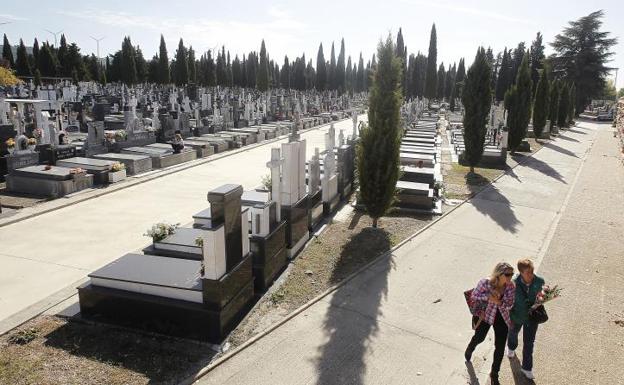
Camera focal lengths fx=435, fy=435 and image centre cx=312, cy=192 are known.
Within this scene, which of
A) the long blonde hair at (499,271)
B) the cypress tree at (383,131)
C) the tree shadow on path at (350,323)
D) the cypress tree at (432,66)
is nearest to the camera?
the long blonde hair at (499,271)

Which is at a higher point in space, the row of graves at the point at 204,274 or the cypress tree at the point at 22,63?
the cypress tree at the point at 22,63

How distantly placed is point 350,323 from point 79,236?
6263 mm

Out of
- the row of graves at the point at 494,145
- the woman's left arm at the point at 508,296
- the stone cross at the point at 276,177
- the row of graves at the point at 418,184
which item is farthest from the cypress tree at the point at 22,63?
the woman's left arm at the point at 508,296

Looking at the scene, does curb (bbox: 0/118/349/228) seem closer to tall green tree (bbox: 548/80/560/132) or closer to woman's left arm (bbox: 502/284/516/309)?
woman's left arm (bbox: 502/284/516/309)

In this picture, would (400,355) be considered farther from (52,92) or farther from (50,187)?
(52,92)

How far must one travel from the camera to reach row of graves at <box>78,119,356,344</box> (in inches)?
215

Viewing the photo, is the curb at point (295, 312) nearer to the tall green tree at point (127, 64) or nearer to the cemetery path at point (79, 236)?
the cemetery path at point (79, 236)

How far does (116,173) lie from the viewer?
13664 millimetres

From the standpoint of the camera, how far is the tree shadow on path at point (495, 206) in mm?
11130

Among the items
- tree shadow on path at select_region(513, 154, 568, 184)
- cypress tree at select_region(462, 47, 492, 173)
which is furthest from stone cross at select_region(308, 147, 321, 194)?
tree shadow on path at select_region(513, 154, 568, 184)

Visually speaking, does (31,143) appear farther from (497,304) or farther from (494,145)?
(494,145)

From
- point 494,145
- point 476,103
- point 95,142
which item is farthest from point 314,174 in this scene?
point 494,145

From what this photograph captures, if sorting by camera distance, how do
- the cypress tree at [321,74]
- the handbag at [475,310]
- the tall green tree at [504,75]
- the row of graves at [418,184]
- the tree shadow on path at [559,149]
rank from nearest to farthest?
the handbag at [475,310]
the row of graves at [418,184]
the tree shadow on path at [559,149]
the tall green tree at [504,75]
the cypress tree at [321,74]

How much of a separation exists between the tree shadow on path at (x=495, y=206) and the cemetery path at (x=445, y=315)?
0.25 feet
